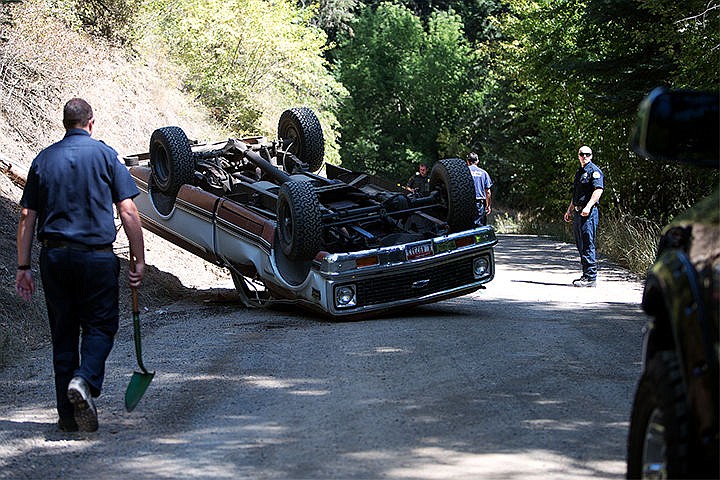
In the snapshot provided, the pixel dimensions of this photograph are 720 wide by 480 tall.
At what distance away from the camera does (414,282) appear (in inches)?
452

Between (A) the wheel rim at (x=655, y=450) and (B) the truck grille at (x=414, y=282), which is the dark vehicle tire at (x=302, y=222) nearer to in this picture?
(B) the truck grille at (x=414, y=282)

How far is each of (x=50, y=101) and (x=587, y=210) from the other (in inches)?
367

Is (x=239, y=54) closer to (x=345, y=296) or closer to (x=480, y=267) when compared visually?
(x=480, y=267)

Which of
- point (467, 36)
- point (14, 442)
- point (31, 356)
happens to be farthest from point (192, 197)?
point (467, 36)

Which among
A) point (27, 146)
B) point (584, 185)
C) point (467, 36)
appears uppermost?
point (467, 36)

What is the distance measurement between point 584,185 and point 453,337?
5606 mm

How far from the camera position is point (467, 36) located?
64938 millimetres

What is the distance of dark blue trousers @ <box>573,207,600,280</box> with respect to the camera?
14598 millimetres

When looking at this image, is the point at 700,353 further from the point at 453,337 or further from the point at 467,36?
the point at 467,36

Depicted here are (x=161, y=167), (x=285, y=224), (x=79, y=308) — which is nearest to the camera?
(x=79, y=308)

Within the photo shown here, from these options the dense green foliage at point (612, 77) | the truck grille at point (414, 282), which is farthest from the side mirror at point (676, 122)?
the dense green foliage at point (612, 77)

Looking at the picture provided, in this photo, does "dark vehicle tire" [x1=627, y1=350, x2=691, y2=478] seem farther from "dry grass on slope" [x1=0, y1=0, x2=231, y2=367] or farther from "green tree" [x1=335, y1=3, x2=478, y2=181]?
"green tree" [x1=335, y1=3, x2=478, y2=181]

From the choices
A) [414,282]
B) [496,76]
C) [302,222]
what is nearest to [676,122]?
[302,222]

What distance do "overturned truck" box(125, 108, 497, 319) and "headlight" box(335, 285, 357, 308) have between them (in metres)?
0.01
